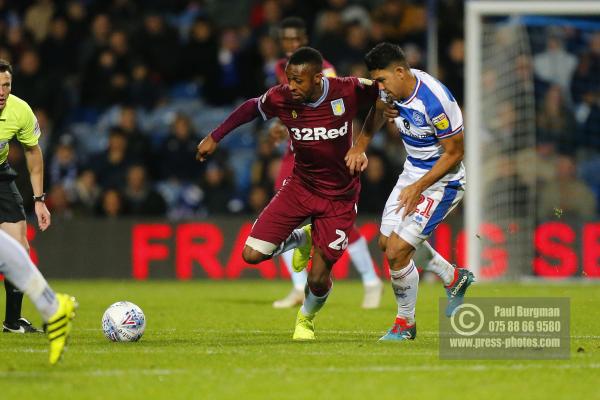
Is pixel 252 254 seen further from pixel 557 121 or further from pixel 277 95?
pixel 557 121

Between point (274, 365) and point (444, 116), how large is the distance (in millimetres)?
2368

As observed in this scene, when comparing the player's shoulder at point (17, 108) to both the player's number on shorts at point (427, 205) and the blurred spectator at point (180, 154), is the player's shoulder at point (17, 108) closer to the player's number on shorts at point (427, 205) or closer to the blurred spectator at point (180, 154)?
the player's number on shorts at point (427, 205)

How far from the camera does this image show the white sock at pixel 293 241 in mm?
9133

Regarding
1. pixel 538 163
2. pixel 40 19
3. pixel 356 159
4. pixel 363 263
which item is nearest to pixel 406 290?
pixel 356 159

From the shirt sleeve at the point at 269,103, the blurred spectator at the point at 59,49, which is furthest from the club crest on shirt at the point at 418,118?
the blurred spectator at the point at 59,49

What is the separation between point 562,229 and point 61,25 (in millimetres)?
8748

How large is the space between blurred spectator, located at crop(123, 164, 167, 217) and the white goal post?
4.44 metres

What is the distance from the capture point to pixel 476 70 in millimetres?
15711

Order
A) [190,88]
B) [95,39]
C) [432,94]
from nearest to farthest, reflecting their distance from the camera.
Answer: [432,94]
[95,39]
[190,88]

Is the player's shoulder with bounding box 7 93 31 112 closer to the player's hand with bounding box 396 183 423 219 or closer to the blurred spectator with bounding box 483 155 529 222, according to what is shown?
the player's hand with bounding box 396 183 423 219

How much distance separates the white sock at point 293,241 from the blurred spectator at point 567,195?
8.51m

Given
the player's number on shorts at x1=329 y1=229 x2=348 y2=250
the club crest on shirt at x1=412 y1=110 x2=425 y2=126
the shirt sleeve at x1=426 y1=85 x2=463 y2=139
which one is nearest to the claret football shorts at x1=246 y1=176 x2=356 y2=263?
the player's number on shorts at x1=329 y1=229 x2=348 y2=250

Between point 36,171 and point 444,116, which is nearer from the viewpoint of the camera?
point 444,116

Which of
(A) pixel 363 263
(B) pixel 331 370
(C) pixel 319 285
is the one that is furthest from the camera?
(A) pixel 363 263
